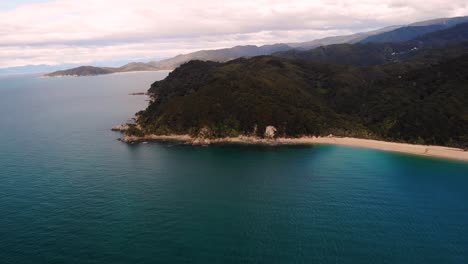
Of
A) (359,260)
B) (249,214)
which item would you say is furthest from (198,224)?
(359,260)

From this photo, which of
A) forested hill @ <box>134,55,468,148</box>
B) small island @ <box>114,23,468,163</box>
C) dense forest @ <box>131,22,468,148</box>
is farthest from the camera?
forested hill @ <box>134,55,468,148</box>

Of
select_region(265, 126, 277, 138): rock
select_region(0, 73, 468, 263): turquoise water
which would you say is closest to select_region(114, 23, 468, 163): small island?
select_region(265, 126, 277, 138): rock

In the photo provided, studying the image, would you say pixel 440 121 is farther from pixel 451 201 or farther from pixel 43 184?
pixel 43 184

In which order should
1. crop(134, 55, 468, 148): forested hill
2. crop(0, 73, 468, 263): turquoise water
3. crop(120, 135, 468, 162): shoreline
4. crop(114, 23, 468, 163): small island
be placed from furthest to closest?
crop(134, 55, 468, 148): forested hill
crop(114, 23, 468, 163): small island
crop(120, 135, 468, 162): shoreline
crop(0, 73, 468, 263): turquoise water

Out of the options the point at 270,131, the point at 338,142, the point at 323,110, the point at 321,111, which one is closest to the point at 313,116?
the point at 321,111

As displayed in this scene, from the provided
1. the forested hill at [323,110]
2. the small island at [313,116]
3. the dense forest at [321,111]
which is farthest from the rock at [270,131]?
the dense forest at [321,111]

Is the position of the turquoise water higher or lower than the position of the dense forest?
lower

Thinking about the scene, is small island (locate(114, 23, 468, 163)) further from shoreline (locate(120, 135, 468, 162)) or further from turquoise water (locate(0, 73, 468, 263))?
turquoise water (locate(0, 73, 468, 263))

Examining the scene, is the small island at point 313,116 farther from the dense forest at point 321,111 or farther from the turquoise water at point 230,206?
the turquoise water at point 230,206
